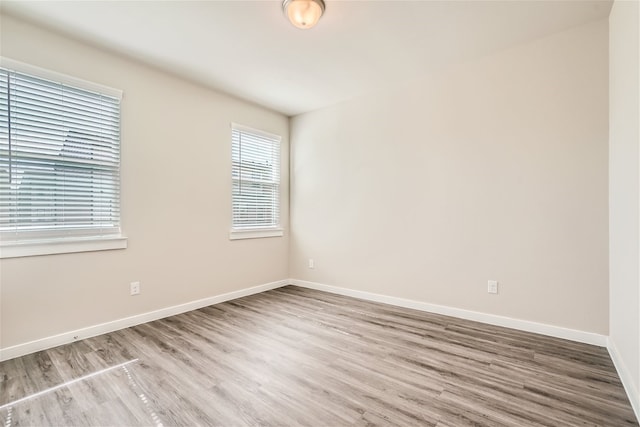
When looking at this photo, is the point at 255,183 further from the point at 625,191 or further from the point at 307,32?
the point at 625,191

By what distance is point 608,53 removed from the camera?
235 centimetres

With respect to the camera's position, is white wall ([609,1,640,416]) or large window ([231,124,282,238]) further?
large window ([231,124,282,238])

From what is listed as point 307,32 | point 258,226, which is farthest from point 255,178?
point 307,32

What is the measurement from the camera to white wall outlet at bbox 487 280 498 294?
9.48ft

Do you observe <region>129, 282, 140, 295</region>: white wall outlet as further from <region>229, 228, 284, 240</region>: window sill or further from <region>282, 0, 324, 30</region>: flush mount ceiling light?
<region>282, 0, 324, 30</region>: flush mount ceiling light

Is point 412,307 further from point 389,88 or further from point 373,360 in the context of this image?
point 389,88

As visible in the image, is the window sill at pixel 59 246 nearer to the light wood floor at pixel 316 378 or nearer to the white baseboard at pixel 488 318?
the light wood floor at pixel 316 378

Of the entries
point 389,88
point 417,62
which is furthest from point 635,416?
point 389,88

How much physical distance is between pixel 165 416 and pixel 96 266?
1668mm

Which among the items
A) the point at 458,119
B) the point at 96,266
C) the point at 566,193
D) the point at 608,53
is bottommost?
the point at 96,266

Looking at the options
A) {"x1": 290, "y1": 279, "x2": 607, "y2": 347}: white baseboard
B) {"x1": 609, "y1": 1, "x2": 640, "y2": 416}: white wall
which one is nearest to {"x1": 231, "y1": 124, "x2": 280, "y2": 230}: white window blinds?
{"x1": 290, "y1": 279, "x2": 607, "y2": 347}: white baseboard

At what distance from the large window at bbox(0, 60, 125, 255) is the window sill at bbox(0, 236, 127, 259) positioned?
2 cm

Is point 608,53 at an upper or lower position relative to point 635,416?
upper

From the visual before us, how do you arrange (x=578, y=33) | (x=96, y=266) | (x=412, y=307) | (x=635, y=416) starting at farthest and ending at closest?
(x=412, y=307)
(x=96, y=266)
(x=578, y=33)
(x=635, y=416)
